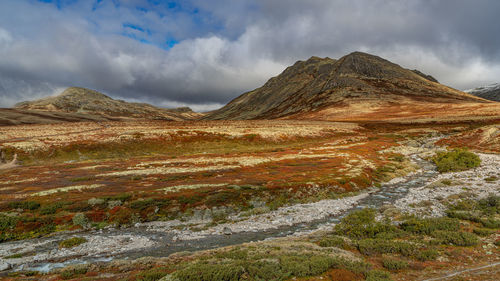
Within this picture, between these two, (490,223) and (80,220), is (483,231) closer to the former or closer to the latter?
(490,223)

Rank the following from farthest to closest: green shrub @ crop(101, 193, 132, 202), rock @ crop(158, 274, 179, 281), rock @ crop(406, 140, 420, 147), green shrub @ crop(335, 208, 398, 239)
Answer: rock @ crop(406, 140, 420, 147) → green shrub @ crop(101, 193, 132, 202) → green shrub @ crop(335, 208, 398, 239) → rock @ crop(158, 274, 179, 281)

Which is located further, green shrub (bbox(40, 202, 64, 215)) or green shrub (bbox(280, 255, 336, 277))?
green shrub (bbox(40, 202, 64, 215))

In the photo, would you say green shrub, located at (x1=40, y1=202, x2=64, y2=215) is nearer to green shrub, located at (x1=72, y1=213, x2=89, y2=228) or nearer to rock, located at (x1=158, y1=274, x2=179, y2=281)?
green shrub, located at (x1=72, y1=213, x2=89, y2=228)

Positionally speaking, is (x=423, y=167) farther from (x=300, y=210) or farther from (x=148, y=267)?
(x=148, y=267)

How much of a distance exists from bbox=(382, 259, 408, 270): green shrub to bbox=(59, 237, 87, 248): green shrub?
21193mm

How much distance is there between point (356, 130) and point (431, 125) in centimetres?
3413

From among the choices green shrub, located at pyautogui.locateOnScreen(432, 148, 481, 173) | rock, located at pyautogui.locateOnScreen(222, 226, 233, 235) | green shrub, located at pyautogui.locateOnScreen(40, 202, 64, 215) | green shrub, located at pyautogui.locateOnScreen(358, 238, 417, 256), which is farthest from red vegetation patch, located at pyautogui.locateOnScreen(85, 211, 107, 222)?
green shrub, located at pyautogui.locateOnScreen(432, 148, 481, 173)

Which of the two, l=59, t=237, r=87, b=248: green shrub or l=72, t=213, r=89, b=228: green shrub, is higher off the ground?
l=72, t=213, r=89, b=228: green shrub

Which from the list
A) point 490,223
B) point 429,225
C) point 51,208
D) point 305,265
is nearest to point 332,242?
point 305,265

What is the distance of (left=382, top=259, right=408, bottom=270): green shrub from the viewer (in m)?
10.9

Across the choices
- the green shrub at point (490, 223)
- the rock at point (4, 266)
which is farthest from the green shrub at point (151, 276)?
the green shrub at point (490, 223)

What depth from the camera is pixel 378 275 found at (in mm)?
10000

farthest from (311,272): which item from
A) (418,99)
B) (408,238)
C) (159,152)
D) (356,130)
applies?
(418,99)

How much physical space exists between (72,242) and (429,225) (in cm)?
2614
